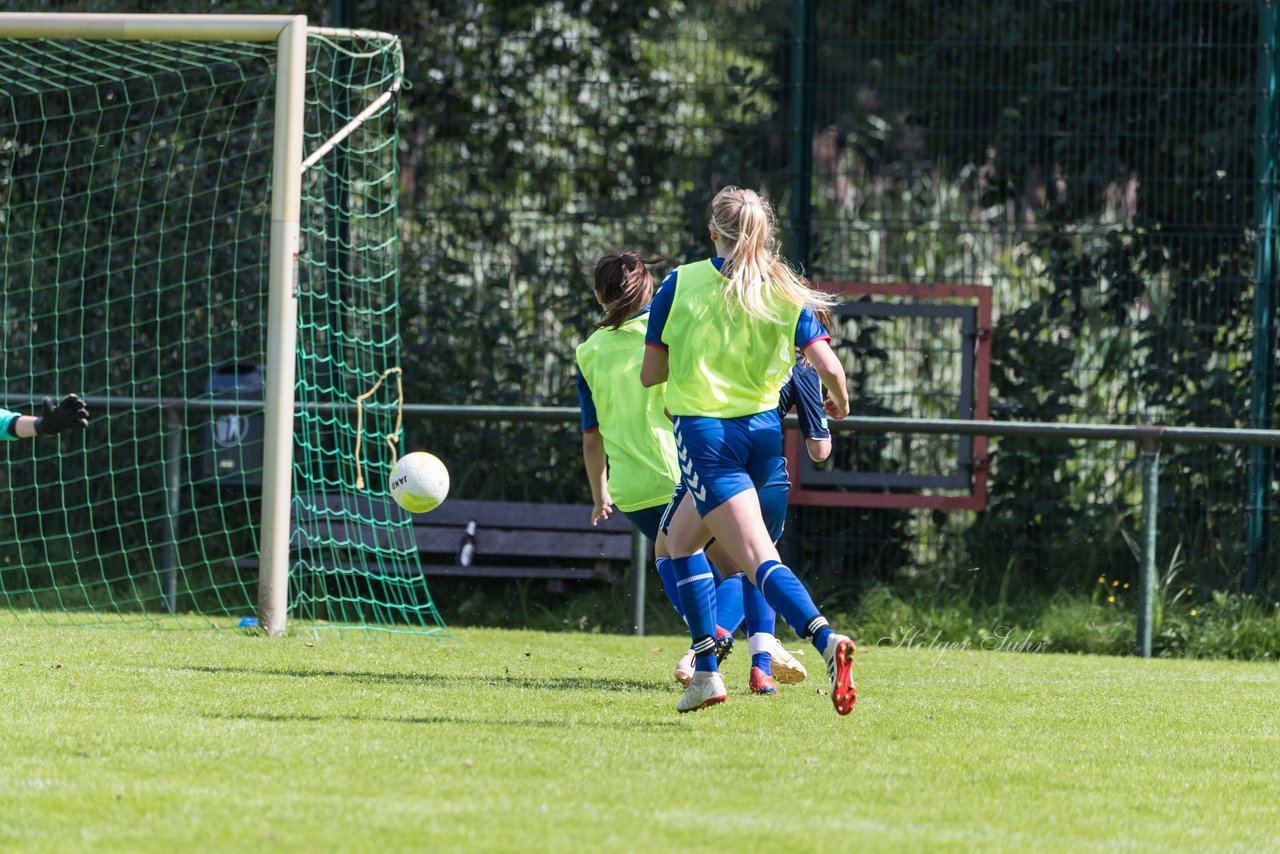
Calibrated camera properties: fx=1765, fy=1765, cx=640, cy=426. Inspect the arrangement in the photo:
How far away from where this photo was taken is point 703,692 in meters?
5.94

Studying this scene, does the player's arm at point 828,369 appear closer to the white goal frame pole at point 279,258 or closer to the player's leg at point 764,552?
the player's leg at point 764,552

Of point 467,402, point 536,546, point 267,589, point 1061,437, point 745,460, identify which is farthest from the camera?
point 467,402

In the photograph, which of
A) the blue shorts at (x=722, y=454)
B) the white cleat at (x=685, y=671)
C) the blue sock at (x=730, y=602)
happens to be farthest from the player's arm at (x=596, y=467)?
the blue shorts at (x=722, y=454)

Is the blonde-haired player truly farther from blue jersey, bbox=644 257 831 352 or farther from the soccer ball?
the soccer ball

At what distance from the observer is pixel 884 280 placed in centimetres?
1091

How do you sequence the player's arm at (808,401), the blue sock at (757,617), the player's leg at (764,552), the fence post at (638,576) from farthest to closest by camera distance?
the fence post at (638,576), the blue sock at (757,617), the player's arm at (808,401), the player's leg at (764,552)

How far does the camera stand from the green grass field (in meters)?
3.99

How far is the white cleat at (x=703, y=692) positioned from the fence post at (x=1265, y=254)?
5400 millimetres

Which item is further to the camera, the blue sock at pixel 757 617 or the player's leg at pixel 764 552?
the blue sock at pixel 757 617

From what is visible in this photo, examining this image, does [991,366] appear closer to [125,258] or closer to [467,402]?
[467,402]

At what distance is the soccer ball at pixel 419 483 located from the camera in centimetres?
786

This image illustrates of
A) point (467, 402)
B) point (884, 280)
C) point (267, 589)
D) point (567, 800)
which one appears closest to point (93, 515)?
point (467, 402)

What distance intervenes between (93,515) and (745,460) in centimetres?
676

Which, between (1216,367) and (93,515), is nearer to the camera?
(1216,367)
